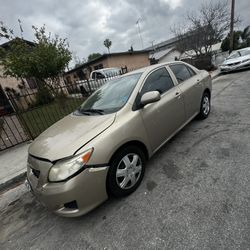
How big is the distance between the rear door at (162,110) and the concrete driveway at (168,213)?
514 mm

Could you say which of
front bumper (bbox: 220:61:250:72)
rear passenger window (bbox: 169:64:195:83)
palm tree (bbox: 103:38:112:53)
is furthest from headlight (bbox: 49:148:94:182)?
palm tree (bbox: 103:38:112:53)

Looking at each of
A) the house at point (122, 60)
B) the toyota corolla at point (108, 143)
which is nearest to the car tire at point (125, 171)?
the toyota corolla at point (108, 143)

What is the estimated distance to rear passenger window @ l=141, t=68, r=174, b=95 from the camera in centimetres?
282

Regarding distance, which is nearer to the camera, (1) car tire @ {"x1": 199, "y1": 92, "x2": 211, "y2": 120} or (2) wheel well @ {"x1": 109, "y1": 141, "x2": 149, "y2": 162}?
(2) wheel well @ {"x1": 109, "y1": 141, "x2": 149, "y2": 162}

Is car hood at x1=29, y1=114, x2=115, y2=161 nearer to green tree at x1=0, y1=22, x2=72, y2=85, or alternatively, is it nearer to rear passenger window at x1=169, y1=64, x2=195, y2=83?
rear passenger window at x1=169, y1=64, x2=195, y2=83

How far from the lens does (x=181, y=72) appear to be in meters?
3.66

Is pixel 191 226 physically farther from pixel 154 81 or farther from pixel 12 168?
pixel 12 168

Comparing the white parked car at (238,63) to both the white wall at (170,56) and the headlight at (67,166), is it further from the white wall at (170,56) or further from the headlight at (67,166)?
the white wall at (170,56)

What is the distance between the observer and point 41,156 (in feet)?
6.63

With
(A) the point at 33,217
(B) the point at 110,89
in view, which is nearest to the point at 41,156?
(A) the point at 33,217

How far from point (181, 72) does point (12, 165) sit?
4.42 m

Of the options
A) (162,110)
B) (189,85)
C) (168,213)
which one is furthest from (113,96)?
(168,213)

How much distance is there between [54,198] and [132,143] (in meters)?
Result: 1.15

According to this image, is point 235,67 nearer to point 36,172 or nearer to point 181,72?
point 181,72
